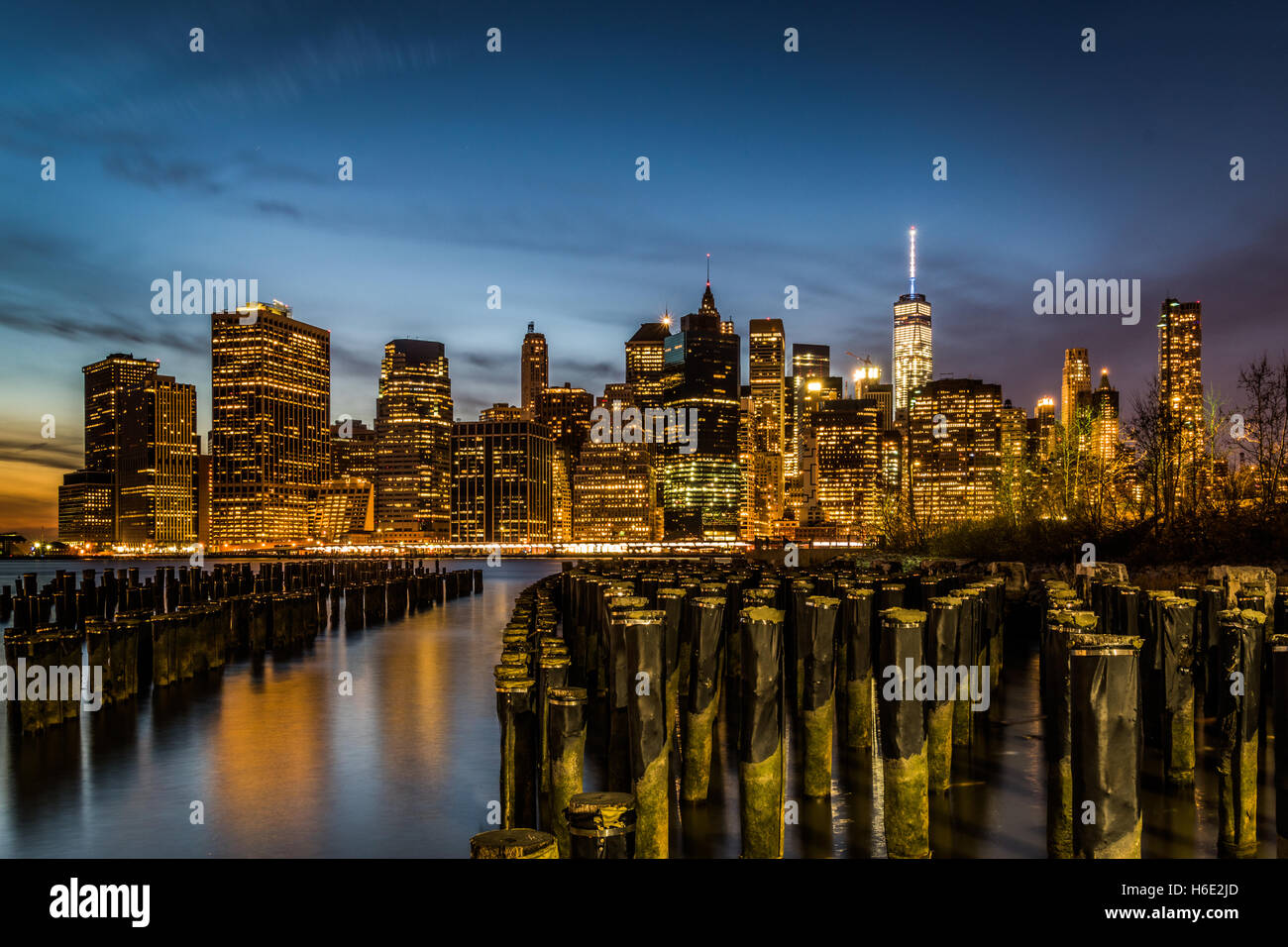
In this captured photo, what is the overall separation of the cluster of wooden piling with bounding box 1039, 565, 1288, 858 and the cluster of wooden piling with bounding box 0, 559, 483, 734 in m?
14.7

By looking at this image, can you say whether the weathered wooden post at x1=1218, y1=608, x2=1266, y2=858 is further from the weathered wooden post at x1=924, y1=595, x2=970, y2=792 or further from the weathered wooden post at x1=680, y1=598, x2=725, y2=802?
the weathered wooden post at x1=680, y1=598, x2=725, y2=802

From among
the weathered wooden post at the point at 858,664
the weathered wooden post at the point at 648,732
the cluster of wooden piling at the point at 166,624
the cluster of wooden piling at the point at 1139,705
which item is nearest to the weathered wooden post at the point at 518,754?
the weathered wooden post at the point at 648,732

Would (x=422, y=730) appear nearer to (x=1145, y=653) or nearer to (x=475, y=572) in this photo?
(x=1145, y=653)

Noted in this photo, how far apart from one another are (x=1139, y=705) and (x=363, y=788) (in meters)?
9.11

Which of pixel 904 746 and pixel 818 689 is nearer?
pixel 904 746

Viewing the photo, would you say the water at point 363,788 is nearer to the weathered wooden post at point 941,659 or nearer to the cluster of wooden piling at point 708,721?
the cluster of wooden piling at point 708,721

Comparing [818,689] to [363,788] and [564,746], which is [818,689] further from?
[363,788]

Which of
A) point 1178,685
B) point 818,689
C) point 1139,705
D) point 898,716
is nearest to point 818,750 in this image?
point 818,689

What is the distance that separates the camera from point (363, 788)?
37.2 ft

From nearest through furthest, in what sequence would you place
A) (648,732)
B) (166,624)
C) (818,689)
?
(648,732) < (818,689) < (166,624)

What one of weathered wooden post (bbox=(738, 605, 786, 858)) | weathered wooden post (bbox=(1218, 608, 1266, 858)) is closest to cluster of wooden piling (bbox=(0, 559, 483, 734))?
weathered wooden post (bbox=(738, 605, 786, 858))
